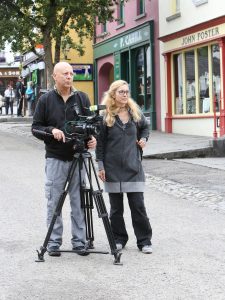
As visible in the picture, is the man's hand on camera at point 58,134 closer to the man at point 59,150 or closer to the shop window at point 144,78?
the man at point 59,150

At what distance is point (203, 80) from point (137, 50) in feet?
19.6

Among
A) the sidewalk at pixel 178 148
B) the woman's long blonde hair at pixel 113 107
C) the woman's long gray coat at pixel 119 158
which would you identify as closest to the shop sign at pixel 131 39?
the sidewalk at pixel 178 148

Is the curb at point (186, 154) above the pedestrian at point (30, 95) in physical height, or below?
below

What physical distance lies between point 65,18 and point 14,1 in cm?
181

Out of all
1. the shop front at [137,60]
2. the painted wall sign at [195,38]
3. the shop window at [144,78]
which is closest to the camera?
the painted wall sign at [195,38]

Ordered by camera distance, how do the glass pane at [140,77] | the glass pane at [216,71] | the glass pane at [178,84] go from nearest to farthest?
the glass pane at [216,71] → the glass pane at [178,84] → the glass pane at [140,77]

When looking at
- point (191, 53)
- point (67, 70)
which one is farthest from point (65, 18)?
point (67, 70)

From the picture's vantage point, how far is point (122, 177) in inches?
250

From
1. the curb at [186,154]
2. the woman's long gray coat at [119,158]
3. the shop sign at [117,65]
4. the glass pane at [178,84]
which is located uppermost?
the shop sign at [117,65]

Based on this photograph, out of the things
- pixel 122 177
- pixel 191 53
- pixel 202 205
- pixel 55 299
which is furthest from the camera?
pixel 191 53

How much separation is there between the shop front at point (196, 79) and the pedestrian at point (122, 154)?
11.6m

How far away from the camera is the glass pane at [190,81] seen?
20.8 metres

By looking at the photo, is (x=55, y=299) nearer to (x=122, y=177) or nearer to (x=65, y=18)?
(x=122, y=177)

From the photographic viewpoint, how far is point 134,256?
20.5 ft
